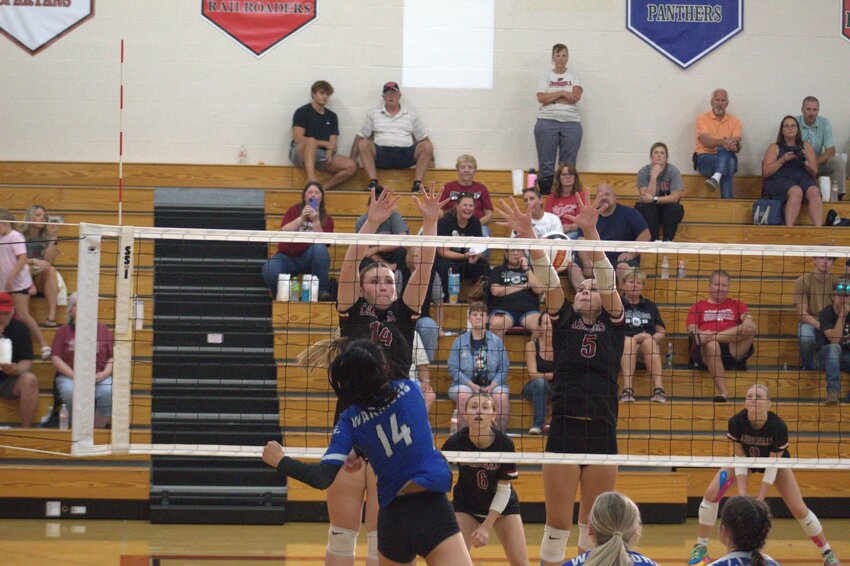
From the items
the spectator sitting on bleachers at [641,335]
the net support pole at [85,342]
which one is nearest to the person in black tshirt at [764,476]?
the spectator sitting on bleachers at [641,335]

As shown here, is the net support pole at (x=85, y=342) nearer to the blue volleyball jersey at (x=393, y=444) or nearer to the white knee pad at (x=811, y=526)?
the blue volleyball jersey at (x=393, y=444)

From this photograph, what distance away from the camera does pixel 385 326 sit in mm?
6238

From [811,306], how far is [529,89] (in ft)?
17.0

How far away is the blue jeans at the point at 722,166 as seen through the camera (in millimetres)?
14266

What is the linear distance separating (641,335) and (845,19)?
7.17 metres

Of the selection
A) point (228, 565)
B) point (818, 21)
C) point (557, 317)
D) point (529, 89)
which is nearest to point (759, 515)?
point (557, 317)

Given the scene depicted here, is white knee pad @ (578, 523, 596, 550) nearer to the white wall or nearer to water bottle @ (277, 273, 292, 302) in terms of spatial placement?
water bottle @ (277, 273, 292, 302)

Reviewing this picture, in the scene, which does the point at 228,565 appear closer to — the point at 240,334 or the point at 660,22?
the point at 240,334

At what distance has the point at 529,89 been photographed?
1488cm

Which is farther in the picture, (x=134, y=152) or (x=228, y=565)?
(x=134, y=152)

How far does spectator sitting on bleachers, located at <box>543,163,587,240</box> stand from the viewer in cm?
1270

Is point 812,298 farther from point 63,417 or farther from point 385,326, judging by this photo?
point 63,417

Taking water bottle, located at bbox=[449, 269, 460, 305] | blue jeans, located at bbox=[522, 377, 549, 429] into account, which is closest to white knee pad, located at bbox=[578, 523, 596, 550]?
blue jeans, located at bbox=[522, 377, 549, 429]

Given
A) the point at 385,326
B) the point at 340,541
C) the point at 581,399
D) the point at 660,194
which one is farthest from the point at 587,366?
the point at 660,194
